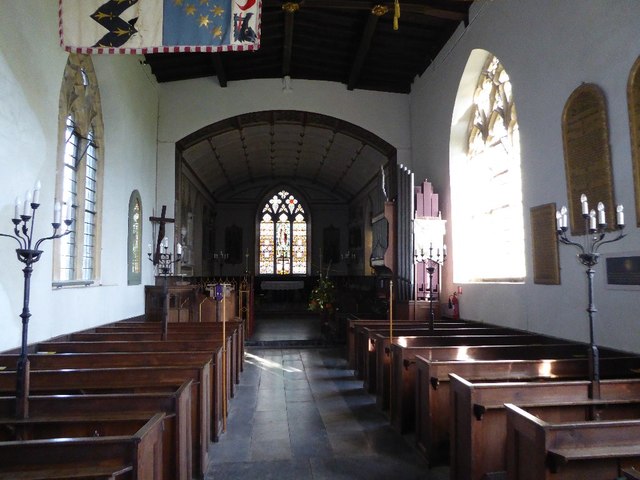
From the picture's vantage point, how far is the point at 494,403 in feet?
9.43

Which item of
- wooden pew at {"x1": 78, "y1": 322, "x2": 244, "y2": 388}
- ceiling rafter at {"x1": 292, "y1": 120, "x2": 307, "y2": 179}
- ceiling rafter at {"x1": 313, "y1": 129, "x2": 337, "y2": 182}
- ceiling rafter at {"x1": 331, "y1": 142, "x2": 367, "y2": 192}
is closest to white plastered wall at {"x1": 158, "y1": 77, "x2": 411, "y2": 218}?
ceiling rafter at {"x1": 292, "y1": 120, "x2": 307, "y2": 179}

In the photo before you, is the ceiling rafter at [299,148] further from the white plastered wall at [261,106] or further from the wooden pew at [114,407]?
the wooden pew at [114,407]

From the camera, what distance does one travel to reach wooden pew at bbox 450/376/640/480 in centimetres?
287

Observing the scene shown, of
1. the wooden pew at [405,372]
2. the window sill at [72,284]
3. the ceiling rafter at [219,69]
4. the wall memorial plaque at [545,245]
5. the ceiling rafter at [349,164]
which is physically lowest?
the wooden pew at [405,372]

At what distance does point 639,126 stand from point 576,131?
0.80 m

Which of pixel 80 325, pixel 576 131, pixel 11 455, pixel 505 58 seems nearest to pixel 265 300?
pixel 80 325

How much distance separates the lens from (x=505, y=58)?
20.4 ft

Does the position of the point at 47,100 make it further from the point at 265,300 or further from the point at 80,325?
the point at 265,300

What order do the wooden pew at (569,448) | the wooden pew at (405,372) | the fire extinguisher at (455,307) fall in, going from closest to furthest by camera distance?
the wooden pew at (569,448) < the wooden pew at (405,372) < the fire extinguisher at (455,307)

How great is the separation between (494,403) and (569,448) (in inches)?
27.1

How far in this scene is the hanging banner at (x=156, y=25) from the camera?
14.3ft

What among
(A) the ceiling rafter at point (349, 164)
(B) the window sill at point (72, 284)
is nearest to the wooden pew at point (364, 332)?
(B) the window sill at point (72, 284)

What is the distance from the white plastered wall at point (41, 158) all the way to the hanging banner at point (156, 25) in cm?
43

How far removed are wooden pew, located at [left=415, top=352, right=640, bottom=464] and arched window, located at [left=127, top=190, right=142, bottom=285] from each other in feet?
18.9
